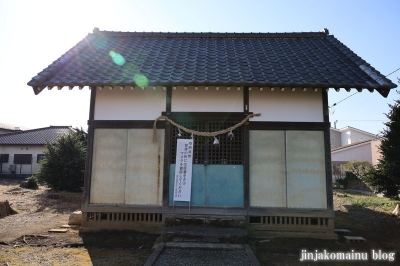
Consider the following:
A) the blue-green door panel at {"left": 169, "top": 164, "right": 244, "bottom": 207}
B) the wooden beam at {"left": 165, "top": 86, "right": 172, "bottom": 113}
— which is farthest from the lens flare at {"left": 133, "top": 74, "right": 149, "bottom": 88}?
the blue-green door panel at {"left": 169, "top": 164, "right": 244, "bottom": 207}

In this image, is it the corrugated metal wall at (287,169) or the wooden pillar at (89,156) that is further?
the wooden pillar at (89,156)

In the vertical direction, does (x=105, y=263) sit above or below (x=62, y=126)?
below

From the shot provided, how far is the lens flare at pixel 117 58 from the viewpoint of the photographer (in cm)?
809

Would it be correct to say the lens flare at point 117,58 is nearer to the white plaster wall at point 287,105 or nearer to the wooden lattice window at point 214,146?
the wooden lattice window at point 214,146

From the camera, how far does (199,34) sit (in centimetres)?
Result: 1020

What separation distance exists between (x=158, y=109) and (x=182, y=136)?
1.04 metres

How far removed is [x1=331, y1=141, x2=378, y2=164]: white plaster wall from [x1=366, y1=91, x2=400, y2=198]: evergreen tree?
22.2m

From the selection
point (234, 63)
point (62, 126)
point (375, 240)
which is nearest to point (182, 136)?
point (234, 63)

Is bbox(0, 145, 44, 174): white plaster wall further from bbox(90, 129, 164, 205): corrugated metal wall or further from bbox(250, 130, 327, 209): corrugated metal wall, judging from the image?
bbox(250, 130, 327, 209): corrugated metal wall

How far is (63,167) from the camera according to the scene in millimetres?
15648

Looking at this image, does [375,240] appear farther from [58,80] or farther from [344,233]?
[58,80]

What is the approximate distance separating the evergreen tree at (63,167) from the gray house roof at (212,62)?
851 centimetres

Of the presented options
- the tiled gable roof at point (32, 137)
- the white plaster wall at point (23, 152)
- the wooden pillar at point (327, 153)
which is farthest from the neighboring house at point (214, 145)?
the white plaster wall at point (23, 152)

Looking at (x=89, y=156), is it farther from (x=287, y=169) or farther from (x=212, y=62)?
(x=287, y=169)
